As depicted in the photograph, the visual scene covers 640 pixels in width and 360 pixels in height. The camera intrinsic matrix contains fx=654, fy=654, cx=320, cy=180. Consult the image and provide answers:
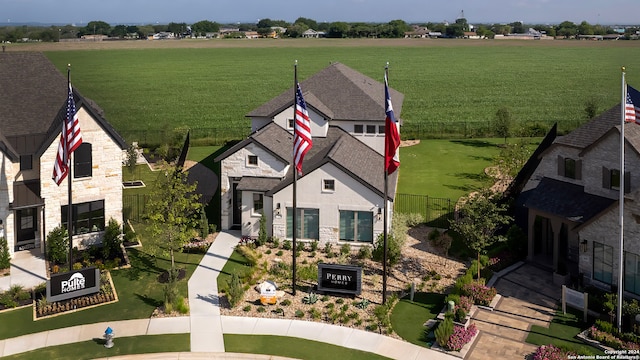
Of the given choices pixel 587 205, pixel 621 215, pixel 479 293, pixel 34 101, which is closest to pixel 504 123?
pixel 587 205

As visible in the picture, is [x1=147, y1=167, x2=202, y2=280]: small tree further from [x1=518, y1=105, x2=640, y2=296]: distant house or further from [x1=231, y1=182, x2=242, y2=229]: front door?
[x1=518, y1=105, x2=640, y2=296]: distant house

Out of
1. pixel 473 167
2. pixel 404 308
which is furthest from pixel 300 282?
pixel 473 167

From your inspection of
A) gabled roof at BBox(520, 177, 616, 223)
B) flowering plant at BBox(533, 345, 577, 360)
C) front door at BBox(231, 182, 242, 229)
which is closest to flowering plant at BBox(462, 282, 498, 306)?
flowering plant at BBox(533, 345, 577, 360)

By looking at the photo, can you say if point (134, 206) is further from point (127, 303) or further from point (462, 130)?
point (462, 130)

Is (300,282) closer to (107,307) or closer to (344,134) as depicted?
(107,307)

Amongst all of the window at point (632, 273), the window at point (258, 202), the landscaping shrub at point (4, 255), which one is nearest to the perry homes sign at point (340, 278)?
the window at point (258, 202)

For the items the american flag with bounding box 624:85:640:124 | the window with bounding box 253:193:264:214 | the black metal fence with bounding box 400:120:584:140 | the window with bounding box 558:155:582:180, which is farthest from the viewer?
the black metal fence with bounding box 400:120:584:140
